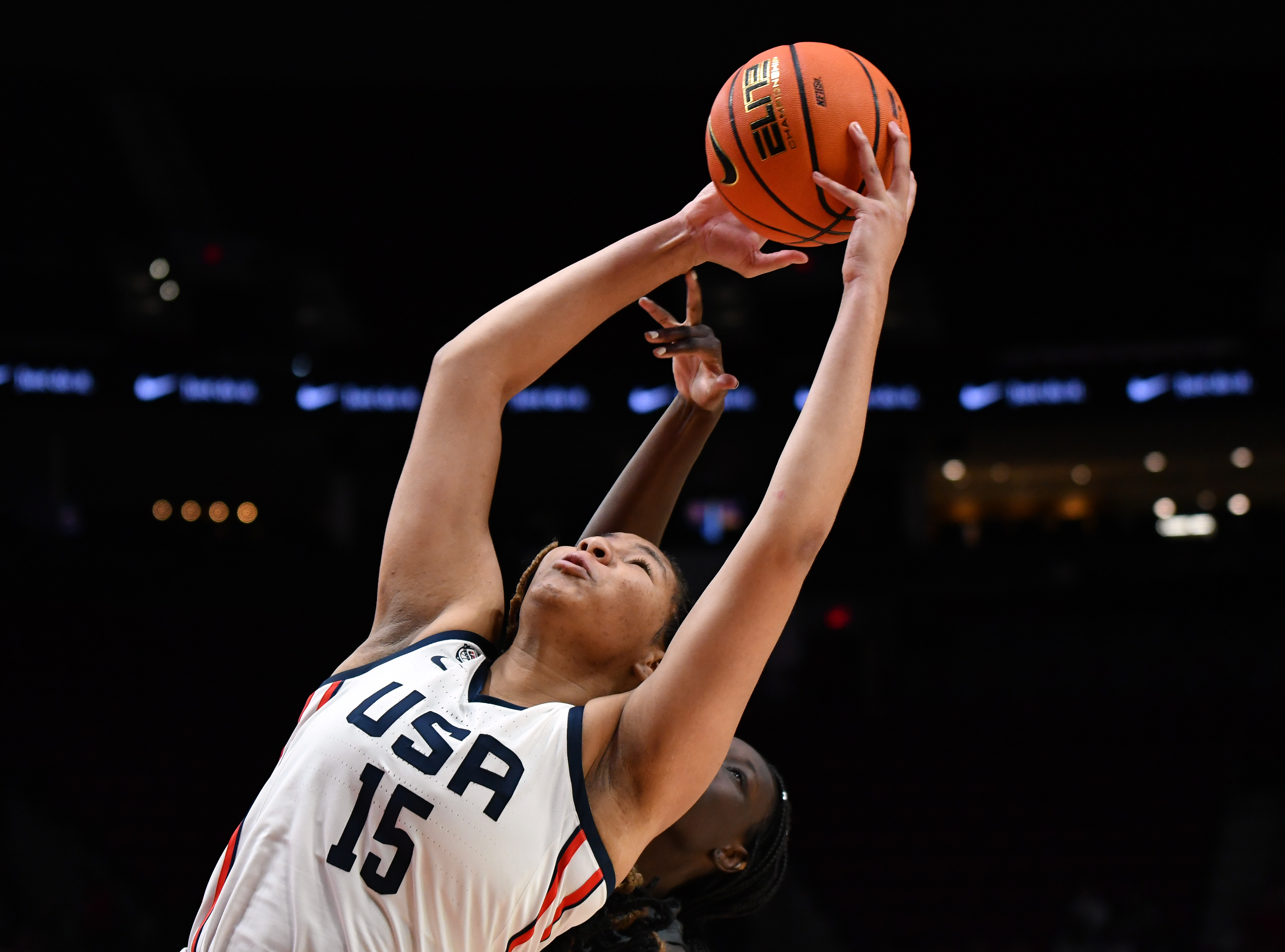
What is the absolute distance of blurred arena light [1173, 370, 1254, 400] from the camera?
13.7 meters

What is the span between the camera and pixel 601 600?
181 centimetres

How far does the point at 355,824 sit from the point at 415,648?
0.98 feet

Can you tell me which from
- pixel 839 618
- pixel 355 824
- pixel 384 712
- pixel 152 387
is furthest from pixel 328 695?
pixel 839 618

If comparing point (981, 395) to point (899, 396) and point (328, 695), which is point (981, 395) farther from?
point (328, 695)

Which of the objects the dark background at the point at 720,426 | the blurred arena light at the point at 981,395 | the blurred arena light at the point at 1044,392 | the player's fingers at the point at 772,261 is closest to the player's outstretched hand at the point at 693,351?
the player's fingers at the point at 772,261

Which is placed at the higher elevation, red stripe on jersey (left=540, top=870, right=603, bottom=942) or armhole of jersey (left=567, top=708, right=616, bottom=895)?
armhole of jersey (left=567, top=708, right=616, bottom=895)

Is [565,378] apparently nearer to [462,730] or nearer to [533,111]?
[533,111]

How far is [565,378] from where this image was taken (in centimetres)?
1423

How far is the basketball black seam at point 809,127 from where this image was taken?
76.2 inches

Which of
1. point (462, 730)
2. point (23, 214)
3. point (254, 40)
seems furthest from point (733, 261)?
point (23, 214)

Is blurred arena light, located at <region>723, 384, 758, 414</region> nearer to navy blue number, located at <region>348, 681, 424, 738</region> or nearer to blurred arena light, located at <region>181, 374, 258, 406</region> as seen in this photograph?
blurred arena light, located at <region>181, 374, 258, 406</region>

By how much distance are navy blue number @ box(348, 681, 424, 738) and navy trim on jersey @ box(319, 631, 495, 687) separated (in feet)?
0.25

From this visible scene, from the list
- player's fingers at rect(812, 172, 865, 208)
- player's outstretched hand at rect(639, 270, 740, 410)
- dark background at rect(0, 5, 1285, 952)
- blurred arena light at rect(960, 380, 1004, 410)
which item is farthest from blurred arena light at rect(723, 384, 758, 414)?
player's fingers at rect(812, 172, 865, 208)

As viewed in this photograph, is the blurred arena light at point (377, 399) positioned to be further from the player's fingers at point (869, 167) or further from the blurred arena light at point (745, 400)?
the player's fingers at point (869, 167)
